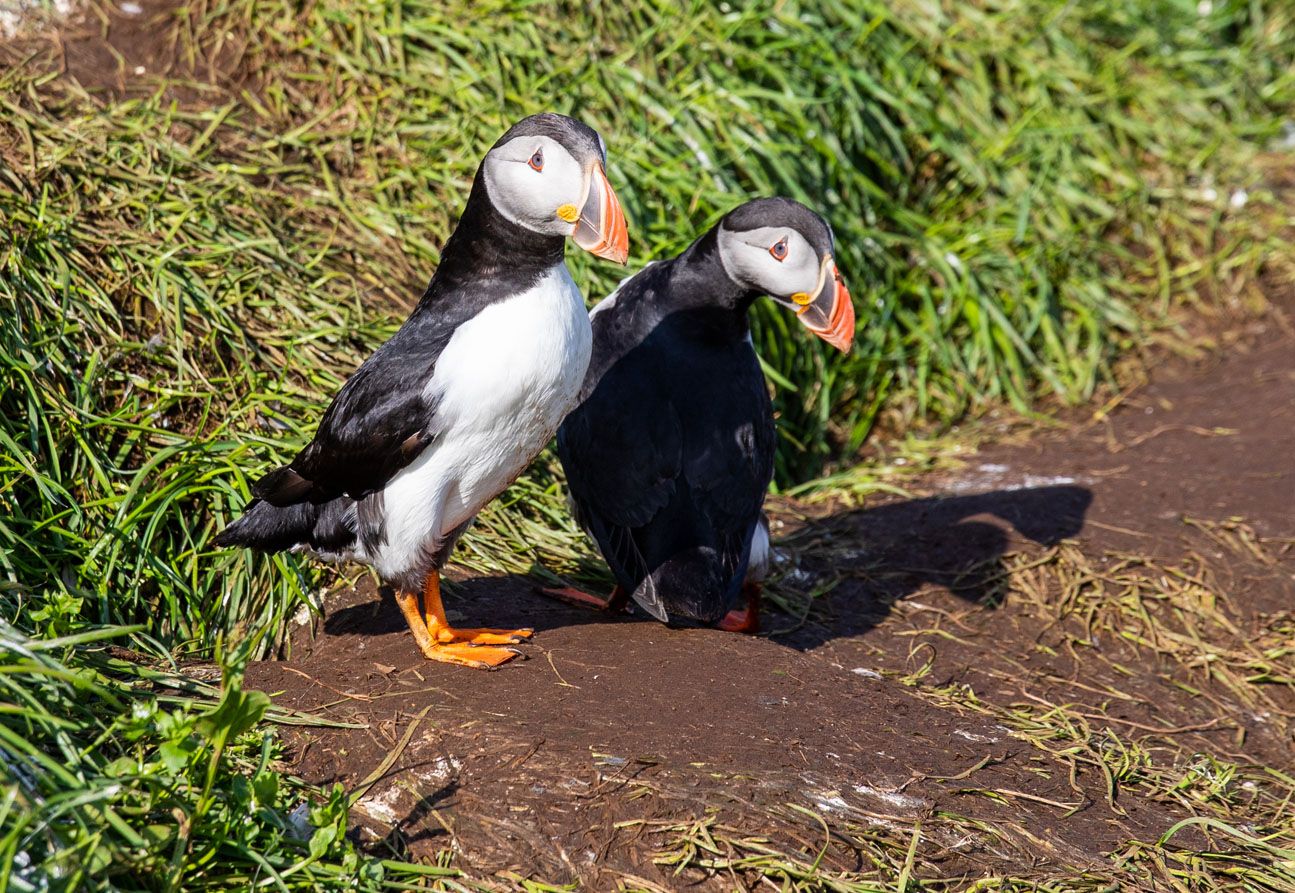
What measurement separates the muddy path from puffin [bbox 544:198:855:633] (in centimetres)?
22

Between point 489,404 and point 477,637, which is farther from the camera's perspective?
point 477,637

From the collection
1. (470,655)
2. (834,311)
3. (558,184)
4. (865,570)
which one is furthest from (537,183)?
(865,570)

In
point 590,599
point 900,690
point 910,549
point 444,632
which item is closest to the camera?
point 444,632

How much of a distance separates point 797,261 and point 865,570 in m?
1.38

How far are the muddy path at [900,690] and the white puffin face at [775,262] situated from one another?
1092mm

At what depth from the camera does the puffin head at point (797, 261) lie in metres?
3.97

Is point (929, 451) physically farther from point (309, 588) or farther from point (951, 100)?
point (309, 588)

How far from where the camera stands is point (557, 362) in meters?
3.30

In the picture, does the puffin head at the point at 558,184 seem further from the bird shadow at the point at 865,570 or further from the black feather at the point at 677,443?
the bird shadow at the point at 865,570

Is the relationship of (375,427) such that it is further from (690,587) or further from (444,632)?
(690,587)

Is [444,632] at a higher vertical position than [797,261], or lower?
lower

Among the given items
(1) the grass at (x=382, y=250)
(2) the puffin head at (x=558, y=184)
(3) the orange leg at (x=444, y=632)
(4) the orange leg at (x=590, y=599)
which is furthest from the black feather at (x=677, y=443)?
(2) the puffin head at (x=558, y=184)

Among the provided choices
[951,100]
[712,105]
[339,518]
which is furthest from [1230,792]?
[951,100]

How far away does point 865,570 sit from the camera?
15.8ft
